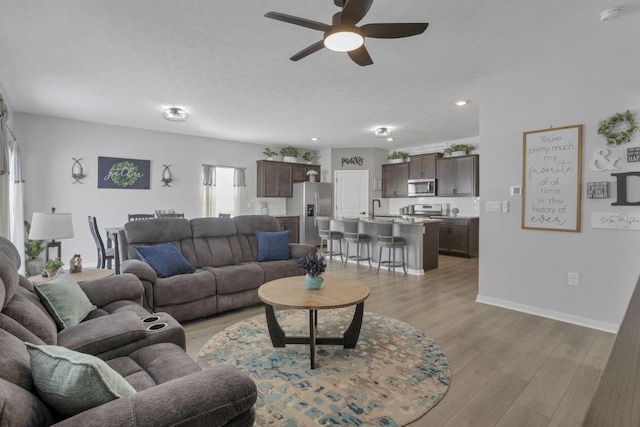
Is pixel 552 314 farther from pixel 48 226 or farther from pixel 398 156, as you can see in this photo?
pixel 398 156

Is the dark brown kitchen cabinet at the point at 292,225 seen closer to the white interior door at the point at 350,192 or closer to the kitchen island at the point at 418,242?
the white interior door at the point at 350,192

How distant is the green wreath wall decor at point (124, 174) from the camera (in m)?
6.34

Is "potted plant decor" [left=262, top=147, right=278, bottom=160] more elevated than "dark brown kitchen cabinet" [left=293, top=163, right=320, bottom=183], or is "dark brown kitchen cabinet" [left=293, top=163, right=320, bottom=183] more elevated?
"potted plant decor" [left=262, top=147, right=278, bottom=160]

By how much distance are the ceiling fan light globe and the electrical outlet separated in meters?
3.08

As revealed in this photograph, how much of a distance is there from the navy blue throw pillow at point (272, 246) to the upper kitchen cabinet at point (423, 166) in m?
4.90

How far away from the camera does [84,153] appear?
6.05m

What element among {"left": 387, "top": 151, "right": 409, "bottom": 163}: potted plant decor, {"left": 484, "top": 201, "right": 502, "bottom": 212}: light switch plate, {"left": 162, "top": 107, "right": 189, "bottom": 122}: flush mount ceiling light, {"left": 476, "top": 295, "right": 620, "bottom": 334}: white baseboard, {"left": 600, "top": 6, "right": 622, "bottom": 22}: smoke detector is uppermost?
{"left": 600, "top": 6, "right": 622, "bottom": 22}: smoke detector

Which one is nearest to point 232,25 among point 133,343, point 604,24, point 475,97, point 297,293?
point 297,293

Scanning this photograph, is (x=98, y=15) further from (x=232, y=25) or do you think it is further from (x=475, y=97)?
(x=475, y=97)

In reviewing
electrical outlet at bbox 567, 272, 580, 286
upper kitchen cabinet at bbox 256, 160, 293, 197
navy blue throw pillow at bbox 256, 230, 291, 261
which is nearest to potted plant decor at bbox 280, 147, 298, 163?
upper kitchen cabinet at bbox 256, 160, 293, 197

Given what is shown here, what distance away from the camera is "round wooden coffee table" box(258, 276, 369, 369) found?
8.03 feet

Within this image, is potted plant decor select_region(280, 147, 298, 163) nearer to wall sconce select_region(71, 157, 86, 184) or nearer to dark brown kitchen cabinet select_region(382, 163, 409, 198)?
dark brown kitchen cabinet select_region(382, 163, 409, 198)

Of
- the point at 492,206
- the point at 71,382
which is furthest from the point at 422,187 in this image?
the point at 71,382

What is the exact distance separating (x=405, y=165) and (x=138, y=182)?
6244 millimetres
